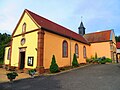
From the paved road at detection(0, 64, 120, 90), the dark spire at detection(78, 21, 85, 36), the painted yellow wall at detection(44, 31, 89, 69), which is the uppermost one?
the dark spire at detection(78, 21, 85, 36)

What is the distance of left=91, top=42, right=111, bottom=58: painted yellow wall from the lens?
29500mm

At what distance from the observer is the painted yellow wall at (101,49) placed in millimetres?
29500

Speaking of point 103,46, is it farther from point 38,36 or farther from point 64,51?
point 38,36

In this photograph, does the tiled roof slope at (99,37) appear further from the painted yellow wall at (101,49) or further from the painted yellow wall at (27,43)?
the painted yellow wall at (27,43)

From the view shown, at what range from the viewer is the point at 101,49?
100ft

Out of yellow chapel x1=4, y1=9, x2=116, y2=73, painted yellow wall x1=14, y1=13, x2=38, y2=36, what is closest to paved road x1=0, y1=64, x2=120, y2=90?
yellow chapel x1=4, y1=9, x2=116, y2=73

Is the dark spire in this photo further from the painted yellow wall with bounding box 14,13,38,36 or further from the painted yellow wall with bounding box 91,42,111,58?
the painted yellow wall with bounding box 14,13,38,36

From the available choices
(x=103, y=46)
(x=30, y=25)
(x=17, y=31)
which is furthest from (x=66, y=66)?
(x=103, y=46)

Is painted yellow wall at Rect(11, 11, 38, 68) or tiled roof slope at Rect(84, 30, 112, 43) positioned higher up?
tiled roof slope at Rect(84, 30, 112, 43)

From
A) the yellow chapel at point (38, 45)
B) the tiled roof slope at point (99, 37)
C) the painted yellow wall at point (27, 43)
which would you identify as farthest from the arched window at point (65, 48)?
the tiled roof slope at point (99, 37)

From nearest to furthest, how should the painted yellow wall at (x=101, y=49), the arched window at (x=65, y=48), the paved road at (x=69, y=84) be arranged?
the paved road at (x=69, y=84)
the arched window at (x=65, y=48)
the painted yellow wall at (x=101, y=49)

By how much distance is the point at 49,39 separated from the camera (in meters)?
17.7

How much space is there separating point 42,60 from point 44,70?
1288 mm

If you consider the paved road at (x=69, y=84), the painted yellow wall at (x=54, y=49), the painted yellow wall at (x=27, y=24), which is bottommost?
the paved road at (x=69, y=84)
